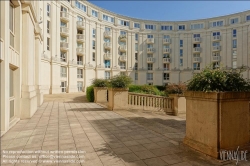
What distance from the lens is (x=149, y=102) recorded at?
10.9 meters

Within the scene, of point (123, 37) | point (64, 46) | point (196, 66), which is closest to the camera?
point (64, 46)

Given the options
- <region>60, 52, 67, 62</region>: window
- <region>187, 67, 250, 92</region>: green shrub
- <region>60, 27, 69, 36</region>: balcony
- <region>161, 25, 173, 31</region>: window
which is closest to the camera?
<region>187, 67, 250, 92</region>: green shrub

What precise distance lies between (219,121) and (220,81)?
1.02 metres

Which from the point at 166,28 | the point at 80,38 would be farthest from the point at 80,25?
the point at 166,28

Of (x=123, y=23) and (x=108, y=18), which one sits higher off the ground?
(x=108, y=18)

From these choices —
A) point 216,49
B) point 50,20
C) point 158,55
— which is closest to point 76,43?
point 50,20

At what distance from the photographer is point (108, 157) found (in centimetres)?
391

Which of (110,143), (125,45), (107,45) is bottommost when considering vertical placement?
(110,143)

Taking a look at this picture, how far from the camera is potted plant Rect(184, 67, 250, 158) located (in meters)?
3.73

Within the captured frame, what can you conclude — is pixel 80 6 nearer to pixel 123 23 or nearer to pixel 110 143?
pixel 123 23

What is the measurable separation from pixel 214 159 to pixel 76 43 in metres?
32.2

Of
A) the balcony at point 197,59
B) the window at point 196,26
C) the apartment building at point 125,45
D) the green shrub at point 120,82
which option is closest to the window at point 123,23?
the apartment building at point 125,45

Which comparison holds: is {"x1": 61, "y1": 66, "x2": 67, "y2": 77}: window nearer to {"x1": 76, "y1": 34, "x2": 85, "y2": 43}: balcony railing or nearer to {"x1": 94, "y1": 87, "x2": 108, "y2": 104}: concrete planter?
{"x1": 76, "y1": 34, "x2": 85, "y2": 43}: balcony railing

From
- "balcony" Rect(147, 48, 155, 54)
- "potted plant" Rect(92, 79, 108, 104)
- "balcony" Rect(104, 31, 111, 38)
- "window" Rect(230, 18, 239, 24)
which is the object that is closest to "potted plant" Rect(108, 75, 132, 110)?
"potted plant" Rect(92, 79, 108, 104)
